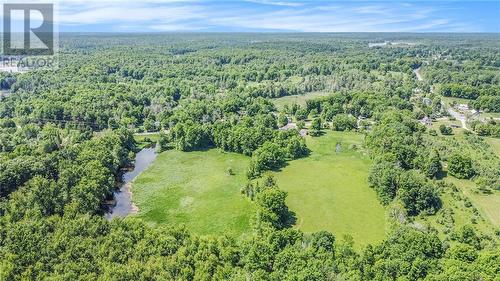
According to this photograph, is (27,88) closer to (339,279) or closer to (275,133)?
(275,133)

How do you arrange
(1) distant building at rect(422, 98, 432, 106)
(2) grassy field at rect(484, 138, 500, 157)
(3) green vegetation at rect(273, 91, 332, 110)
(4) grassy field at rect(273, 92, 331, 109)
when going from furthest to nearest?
1. (4) grassy field at rect(273, 92, 331, 109)
2. (3) green vegetation at rect(273, 91, 332, 110)
3. (1) distant building at rect(422, 98, 432, 106)
4. (2) grassy field at rect(484, 138, 500, 157)

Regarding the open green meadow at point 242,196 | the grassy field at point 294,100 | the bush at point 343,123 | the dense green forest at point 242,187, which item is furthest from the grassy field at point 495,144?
the grassy field at point 294,100

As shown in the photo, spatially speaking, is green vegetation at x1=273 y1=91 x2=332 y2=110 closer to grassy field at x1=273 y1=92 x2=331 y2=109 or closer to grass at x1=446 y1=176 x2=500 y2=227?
grassy field at x1=273 y1=92 x2=331 y2=109

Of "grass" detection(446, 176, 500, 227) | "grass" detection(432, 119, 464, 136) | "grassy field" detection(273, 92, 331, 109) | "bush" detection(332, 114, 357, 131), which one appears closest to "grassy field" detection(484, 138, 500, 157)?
"grass" detection(432, 119, 464, 136)

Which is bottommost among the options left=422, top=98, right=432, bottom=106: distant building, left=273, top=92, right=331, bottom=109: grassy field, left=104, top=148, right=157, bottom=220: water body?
left=104, top=148, right=157, bottom=220: water body

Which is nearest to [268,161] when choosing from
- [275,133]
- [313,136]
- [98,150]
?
[275,133]

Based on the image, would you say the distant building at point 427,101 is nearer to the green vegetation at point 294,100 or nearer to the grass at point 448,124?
the grass at point 448,124

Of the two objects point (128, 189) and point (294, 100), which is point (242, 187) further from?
point (294, 100)
